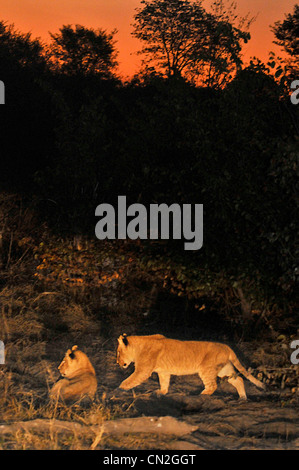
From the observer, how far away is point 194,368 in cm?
577

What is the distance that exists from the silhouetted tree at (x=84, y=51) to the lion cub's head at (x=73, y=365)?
2300 cm

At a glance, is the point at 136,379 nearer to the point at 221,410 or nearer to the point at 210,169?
the point at 221,410

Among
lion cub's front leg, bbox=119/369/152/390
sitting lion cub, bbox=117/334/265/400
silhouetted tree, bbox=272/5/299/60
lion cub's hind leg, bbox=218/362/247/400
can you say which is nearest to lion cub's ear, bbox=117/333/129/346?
sitting lion cub, bbox=117/334/265/400

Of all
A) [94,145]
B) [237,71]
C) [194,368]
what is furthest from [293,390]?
[94,145]

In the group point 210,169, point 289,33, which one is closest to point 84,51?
point 289,33

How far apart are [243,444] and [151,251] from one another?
142 inches

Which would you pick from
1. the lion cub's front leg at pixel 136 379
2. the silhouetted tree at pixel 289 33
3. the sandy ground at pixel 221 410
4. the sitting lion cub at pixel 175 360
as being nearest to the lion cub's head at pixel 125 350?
the sitting lion cub at pixel 175 360

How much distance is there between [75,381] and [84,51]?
2545 cm

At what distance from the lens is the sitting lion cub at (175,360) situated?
5684 millimetres

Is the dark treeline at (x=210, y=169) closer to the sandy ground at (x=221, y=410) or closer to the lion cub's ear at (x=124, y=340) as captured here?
the sandy ground at (x=221, y=410)

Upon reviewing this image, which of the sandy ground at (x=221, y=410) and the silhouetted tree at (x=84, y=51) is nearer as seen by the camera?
the sandy ground at (x=221, y=410)

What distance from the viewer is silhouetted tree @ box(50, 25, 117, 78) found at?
1102 inches

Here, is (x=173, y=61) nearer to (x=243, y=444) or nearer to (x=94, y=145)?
(x=94, y=145)

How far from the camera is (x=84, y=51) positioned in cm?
2914
